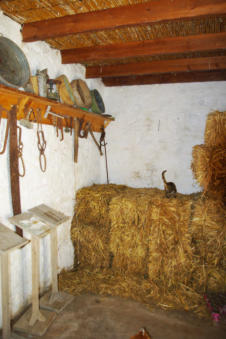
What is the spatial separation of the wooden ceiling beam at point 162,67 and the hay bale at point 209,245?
1.81 meters

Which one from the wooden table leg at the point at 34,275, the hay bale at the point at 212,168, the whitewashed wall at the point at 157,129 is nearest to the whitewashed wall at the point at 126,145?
the whitewashed wall at the point at 157,129

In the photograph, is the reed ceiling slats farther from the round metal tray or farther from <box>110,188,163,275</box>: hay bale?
<box>110,188,163,275</box>: hay bale

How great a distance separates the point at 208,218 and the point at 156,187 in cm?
143

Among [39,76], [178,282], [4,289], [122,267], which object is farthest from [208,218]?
[39,76]

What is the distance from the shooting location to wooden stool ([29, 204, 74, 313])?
2633 mm

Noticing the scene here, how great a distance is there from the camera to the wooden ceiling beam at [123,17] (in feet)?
6.50

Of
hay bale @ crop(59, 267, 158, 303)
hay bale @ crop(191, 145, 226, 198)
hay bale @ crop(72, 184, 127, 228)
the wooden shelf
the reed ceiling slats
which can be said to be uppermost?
the reed ceiling slats

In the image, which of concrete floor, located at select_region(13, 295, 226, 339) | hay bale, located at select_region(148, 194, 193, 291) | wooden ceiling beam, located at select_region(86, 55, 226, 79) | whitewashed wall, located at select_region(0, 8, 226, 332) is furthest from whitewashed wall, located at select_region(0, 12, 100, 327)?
hay bale, located at select_region(148, 194, 193, 291)

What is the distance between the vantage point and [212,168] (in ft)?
9.25

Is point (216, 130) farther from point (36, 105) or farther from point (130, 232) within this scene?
point (36, 105)

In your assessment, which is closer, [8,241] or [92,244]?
[8,241]

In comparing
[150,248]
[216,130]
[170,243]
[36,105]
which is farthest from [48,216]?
[216,130]

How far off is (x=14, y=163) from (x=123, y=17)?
1.67 m

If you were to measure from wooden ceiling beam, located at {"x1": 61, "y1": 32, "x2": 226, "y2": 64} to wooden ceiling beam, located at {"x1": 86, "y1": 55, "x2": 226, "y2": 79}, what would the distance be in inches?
24.2
